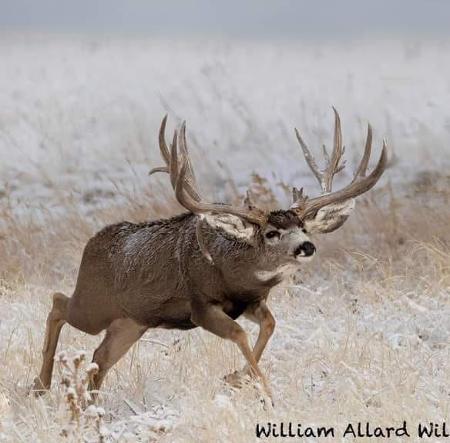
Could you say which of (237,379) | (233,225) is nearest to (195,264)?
(233,225)

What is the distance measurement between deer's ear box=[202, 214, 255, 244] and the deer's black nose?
0.27 metres

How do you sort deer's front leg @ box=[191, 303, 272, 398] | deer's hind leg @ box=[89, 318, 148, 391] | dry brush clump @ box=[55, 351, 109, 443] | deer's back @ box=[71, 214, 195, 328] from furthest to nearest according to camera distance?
1. deer's hind leg @ box=[89, 318, 148, 391]
2. deer's back @ box=[71, 214, 195, 328]
3. deer's front leg @ box=[191, 303, 272, 398]
4. dry brush clump @ box=[55, 351, 109, 443]

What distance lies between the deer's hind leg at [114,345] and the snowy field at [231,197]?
127mm

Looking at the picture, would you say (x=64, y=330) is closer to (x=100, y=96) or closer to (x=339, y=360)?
(x=339, y=360)

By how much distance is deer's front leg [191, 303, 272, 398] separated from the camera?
550 centimetres

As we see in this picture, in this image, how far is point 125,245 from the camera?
6.14 m

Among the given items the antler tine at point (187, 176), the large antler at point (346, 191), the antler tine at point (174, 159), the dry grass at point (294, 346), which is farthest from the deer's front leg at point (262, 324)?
the antler tine at point (174, 159)

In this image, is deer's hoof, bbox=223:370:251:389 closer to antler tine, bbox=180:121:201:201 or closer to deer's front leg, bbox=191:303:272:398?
deer's front leg, bbox=191:303:272:398

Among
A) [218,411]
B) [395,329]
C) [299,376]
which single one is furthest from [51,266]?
[218,411]

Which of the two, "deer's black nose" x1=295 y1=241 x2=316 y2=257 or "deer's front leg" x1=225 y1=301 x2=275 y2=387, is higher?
"deer's black nose" x1=295 y1=241 x2=316 y2=257

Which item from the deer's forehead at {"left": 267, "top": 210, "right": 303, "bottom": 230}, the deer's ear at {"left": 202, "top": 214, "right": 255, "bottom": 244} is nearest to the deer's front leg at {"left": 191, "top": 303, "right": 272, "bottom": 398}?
the deer's ear at {"left": 202, "top": 214, "right": 255, "bottom": 244}

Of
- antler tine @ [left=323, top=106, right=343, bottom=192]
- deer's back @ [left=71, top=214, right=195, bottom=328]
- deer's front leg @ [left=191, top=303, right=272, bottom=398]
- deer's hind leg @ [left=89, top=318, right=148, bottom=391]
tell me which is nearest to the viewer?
deer's front leg @ [left=191, top=303, right=272, bottom=398]

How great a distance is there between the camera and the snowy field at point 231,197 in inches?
223

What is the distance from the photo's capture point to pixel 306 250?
538cm
